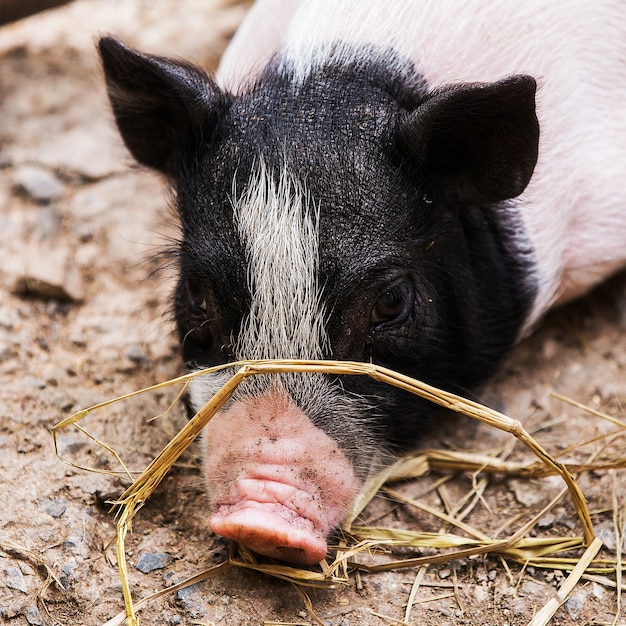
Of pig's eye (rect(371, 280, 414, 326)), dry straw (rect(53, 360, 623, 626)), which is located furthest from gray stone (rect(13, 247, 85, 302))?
pig's eye (rect(371, 280, 414, 326))

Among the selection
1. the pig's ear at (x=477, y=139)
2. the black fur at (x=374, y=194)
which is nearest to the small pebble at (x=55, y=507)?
the black fur at (x=374, y=194)

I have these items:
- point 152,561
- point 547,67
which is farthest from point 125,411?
point 547,67

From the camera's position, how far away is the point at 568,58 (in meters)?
3.35

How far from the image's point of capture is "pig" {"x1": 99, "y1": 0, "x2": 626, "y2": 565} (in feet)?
8.76

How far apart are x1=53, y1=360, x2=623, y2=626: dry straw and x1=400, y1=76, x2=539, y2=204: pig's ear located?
0.71 metres

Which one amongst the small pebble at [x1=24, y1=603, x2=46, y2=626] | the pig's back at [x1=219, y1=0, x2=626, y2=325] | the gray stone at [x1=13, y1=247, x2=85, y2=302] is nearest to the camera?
the small pebble at [x1=24, y1=603, x2=46, y2=626]

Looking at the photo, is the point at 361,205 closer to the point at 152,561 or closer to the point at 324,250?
the point at 324,250

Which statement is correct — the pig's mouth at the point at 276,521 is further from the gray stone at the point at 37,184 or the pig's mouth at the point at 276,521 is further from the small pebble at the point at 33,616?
the gray stone at the point at 37,184

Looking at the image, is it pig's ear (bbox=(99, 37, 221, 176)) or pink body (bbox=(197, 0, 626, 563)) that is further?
pig's ear (bbox=(99, 37, 221, 176))

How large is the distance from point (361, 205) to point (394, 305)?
327mm

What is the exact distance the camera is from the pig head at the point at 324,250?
2.62m

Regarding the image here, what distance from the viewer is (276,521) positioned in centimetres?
245

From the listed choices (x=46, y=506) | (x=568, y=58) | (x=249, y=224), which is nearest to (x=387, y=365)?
(x=249, y=224)

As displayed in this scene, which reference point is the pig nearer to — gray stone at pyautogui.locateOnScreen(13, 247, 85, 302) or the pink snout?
the pink snout
